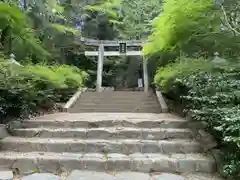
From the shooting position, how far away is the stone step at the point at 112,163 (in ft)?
11.0

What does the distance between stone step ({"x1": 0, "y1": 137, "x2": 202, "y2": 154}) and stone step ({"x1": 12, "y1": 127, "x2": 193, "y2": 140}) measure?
0.22 m

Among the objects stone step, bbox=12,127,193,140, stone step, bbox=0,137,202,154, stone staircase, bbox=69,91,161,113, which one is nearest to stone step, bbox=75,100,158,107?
stone staircase, bbox=69,91,161,113

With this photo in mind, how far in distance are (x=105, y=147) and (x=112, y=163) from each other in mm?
421

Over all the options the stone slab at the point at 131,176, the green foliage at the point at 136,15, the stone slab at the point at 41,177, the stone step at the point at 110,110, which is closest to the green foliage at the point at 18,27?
the stone step at the point at 110,110

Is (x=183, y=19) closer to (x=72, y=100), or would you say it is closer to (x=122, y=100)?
(x=122, y=100)

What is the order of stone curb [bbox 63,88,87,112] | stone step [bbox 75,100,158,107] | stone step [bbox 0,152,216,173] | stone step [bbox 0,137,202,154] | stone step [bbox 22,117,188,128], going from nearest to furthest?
stone step [bbox 0,152,216,173] → stone step [bbox 0,137,202,154] → stone step [bbox 22,117,188,128] → stone curb [bbox 63,88,87,112] → stone step [bbox 75,100,158,107]

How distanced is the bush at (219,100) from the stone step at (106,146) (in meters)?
0.45

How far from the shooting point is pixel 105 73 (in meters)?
16.2

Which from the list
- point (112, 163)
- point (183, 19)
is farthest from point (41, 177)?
point (183, 19)

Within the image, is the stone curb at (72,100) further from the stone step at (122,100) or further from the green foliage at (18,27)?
the green foliage at (18,27)

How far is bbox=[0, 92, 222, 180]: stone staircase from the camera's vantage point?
11.1 ft

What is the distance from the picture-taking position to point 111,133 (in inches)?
163

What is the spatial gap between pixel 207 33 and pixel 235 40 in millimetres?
608

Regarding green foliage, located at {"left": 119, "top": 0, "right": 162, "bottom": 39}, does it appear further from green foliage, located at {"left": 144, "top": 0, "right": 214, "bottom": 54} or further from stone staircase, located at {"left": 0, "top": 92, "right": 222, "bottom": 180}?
stone staircase, located at {"left": 0, "top": 92, "right": 222, "bottom": 180}
